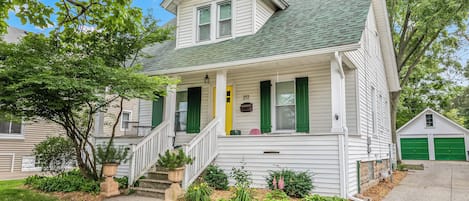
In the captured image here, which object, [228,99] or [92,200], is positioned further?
[228,99]

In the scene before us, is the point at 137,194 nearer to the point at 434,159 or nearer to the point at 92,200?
the point at 92,200

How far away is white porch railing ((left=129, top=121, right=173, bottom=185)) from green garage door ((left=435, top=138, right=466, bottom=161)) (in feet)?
79.9

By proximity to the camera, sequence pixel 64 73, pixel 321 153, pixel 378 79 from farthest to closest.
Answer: pixel 378 79
pixel 321 153
pixel 64 73

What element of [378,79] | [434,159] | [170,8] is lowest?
[434,159]

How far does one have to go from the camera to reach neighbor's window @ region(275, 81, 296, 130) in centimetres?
883

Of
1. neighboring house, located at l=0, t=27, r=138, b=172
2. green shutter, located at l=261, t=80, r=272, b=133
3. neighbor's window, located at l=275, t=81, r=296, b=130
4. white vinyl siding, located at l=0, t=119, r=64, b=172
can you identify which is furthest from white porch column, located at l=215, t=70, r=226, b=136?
white vinyl siding, located at l=0, t=119, r=64, b=172

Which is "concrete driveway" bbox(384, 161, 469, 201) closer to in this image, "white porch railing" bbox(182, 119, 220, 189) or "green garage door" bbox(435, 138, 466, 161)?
"white porch railing" bbox(182, 119, 220, 189)

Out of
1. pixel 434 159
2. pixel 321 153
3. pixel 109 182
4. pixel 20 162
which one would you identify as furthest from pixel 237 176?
pixel 434 159

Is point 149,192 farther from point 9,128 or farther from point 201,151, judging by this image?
point 9,128

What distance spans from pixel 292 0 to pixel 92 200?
8.86 m

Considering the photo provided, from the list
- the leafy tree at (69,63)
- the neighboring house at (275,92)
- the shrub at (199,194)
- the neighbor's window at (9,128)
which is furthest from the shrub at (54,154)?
the neighbor's window at (9,128)

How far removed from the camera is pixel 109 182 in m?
7.29

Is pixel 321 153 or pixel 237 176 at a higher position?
pixel 321 153

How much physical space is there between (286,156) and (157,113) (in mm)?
5452
